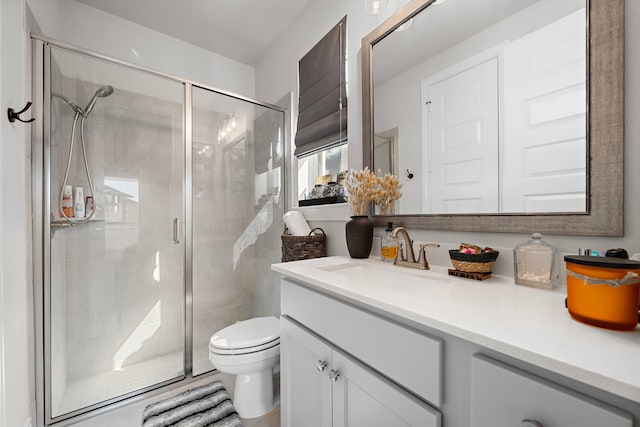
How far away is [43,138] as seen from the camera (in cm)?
139

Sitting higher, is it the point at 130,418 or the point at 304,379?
the point at 304,379

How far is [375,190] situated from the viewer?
1.28m

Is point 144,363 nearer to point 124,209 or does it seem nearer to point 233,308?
point 233,308

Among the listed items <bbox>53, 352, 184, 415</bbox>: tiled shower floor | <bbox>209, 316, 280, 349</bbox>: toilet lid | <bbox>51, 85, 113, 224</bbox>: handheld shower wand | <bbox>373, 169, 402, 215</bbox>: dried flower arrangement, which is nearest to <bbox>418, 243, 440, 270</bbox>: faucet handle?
<bbox>373, 169, 402, 215</bbox>: dried flower arrangement

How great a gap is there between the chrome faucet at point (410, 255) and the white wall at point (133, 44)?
1918mm

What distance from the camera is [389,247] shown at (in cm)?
126

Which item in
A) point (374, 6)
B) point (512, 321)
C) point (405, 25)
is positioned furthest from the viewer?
point (374, 6)

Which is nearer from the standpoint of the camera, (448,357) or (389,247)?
(448,357)

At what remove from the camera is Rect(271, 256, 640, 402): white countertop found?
0.39 meters

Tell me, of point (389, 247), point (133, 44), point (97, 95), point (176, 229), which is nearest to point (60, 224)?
point (176, 229)

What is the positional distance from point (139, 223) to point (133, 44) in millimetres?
1392

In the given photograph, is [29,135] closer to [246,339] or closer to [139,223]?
[139,223]

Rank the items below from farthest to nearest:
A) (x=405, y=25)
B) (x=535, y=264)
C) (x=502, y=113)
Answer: (x=405, y=25), (x=502, y=113), (x=535, y=264)

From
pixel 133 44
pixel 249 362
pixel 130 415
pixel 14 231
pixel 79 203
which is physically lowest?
pixel 130 415
